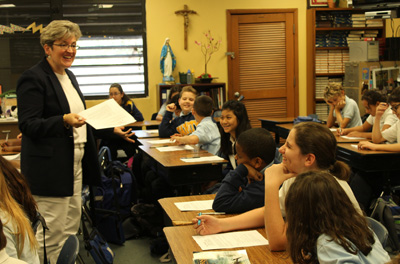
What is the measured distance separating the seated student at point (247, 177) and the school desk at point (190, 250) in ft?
0.74

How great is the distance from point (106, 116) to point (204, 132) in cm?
147

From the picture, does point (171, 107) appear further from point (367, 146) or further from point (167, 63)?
point (167, 63)

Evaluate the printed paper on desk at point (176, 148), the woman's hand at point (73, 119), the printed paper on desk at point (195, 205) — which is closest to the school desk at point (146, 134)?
the printed paper on desk at point (176, 148)

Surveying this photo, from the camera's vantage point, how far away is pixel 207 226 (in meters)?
2.00

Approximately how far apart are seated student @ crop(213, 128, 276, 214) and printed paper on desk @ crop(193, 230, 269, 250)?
0.25 m

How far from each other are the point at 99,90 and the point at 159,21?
1467mm

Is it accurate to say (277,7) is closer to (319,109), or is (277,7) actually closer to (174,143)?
(319,109)

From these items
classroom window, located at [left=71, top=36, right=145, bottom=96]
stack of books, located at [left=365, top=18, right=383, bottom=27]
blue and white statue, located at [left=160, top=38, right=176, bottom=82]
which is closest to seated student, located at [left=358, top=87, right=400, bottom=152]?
blue and white statue, located at [left=160, top=38, right=176, bottom=82]

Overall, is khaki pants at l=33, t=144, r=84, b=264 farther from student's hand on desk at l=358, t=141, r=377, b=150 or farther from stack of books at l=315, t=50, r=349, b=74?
stack of books at l=315, t=50, r=349, b=74

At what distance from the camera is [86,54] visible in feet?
24.6

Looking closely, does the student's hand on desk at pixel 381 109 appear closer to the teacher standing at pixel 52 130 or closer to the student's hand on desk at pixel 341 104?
the student's hand on desk at pixel 341 104

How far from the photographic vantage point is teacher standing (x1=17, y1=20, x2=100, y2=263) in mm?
2697

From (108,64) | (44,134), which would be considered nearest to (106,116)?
(44,134)

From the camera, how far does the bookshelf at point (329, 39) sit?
7.92 meters
